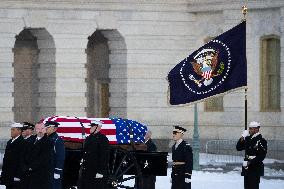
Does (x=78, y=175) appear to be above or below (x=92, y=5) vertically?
below

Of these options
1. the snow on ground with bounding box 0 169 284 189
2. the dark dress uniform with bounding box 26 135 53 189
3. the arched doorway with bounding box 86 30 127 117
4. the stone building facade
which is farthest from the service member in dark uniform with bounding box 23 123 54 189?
the arched doorway with bounding box 86 30 127 117

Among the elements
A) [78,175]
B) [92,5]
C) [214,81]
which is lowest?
[78,175]

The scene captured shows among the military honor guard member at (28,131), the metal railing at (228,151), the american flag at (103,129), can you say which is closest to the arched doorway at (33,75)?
Result: the metal railing at (228,151)

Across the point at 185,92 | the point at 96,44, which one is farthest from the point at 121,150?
the point at 96,44

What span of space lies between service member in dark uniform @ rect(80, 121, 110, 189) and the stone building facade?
64.3ft

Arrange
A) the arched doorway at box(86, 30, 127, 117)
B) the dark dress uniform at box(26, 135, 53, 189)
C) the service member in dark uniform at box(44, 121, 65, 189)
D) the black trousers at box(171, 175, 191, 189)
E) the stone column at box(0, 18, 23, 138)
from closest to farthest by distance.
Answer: the dark dress uniform at box(26, 135, 53, 189) → the service member in dark uniform at box(44, 121, 65, 189) → the black trousers at box(171, 175, 191, 189) → the stone column at box(0, 18, 23, 138) → the arched doorway at box(86, 30, 127, 117)

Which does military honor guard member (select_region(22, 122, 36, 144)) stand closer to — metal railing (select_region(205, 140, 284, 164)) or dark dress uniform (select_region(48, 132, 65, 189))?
dark dress uniform (select_region(48, 132, 65, 189))

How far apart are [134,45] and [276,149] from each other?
22.4 ft

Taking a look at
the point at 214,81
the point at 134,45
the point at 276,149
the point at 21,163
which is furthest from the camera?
the point at 134,45

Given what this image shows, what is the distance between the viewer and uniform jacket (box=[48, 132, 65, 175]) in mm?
26277

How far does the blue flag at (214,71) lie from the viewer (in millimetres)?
30812

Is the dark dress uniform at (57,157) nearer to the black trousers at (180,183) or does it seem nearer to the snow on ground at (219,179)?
the black trousers at (180,183)

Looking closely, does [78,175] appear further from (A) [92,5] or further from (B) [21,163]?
(A) [92,5]

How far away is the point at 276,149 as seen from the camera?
44938 mm
